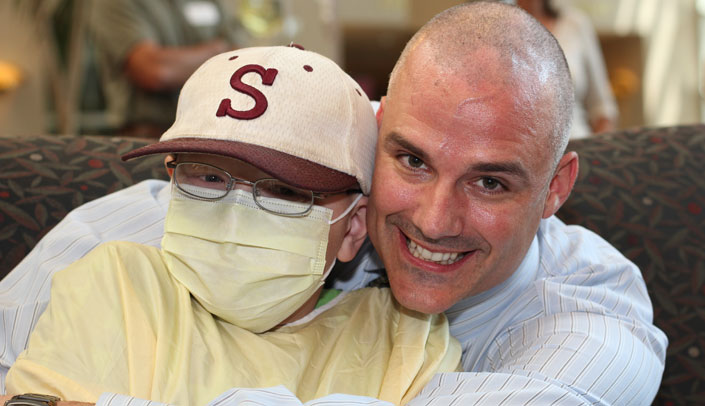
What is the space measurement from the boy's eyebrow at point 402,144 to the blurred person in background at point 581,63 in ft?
7.11

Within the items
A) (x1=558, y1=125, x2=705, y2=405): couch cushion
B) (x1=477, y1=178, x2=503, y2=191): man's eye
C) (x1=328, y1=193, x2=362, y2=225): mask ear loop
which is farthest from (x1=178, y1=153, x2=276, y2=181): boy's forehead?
(x1=558, y1=125, x2=705, y2=405): couch cushion

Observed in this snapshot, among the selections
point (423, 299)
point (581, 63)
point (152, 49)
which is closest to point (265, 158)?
point (423, 299)

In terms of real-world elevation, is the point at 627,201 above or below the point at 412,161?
below

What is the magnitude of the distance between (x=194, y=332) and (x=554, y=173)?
2.57 feet

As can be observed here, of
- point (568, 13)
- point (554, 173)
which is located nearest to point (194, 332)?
point (554, 173)

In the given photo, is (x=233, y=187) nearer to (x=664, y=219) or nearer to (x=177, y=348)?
(x=177, y=348)

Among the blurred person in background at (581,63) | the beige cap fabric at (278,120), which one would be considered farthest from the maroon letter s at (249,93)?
the blurred person in background at (581,63)

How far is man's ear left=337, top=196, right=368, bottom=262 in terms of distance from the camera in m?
1.68

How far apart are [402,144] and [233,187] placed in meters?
0.33

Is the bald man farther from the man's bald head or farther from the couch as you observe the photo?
the couch

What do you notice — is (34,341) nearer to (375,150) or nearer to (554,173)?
(375,150)

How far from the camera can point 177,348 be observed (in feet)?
4.83

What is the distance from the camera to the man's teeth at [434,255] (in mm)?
1575

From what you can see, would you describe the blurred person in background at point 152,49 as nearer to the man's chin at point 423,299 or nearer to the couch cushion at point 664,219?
the couch cushion at point 664,219
